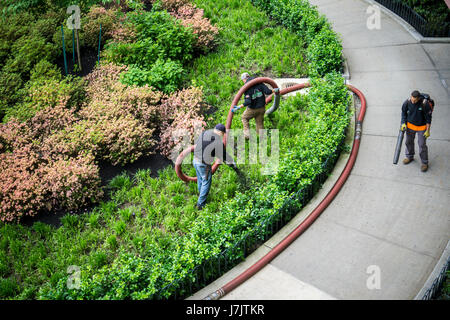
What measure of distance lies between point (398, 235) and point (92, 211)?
6.02 m

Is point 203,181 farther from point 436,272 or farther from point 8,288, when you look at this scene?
point 436,272

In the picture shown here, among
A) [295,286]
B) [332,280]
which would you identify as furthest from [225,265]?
[332,280]

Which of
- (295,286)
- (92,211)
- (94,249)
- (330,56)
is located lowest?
(295,286)

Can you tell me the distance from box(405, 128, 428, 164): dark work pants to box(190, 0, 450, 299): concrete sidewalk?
0.27m

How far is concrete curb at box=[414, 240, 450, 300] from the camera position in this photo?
610 centimetres

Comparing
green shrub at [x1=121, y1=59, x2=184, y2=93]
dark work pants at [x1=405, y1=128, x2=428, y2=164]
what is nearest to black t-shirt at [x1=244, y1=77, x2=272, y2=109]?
green shrub at [x1=121, y1=59, x2=184, y2=93]

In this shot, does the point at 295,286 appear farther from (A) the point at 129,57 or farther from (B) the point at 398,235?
(A) the point at 129,57

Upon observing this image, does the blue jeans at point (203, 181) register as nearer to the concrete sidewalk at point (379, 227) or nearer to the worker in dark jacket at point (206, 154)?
the worker in dark jacket at point (206, 154)

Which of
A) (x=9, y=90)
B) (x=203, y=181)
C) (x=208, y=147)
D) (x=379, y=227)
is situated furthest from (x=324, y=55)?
(x=9, y=90)

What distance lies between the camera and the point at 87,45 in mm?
14406

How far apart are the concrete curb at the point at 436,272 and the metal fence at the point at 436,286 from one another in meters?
0.13

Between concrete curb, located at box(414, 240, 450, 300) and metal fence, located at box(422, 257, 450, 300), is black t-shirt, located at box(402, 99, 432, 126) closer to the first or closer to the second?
concrete curb, located at box(414, 240, 450, 300)

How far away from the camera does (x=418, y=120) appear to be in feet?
26.9

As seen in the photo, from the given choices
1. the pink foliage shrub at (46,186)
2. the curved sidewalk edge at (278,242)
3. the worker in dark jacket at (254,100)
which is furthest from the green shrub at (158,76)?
the curved sidewalk edge at (278,242)
